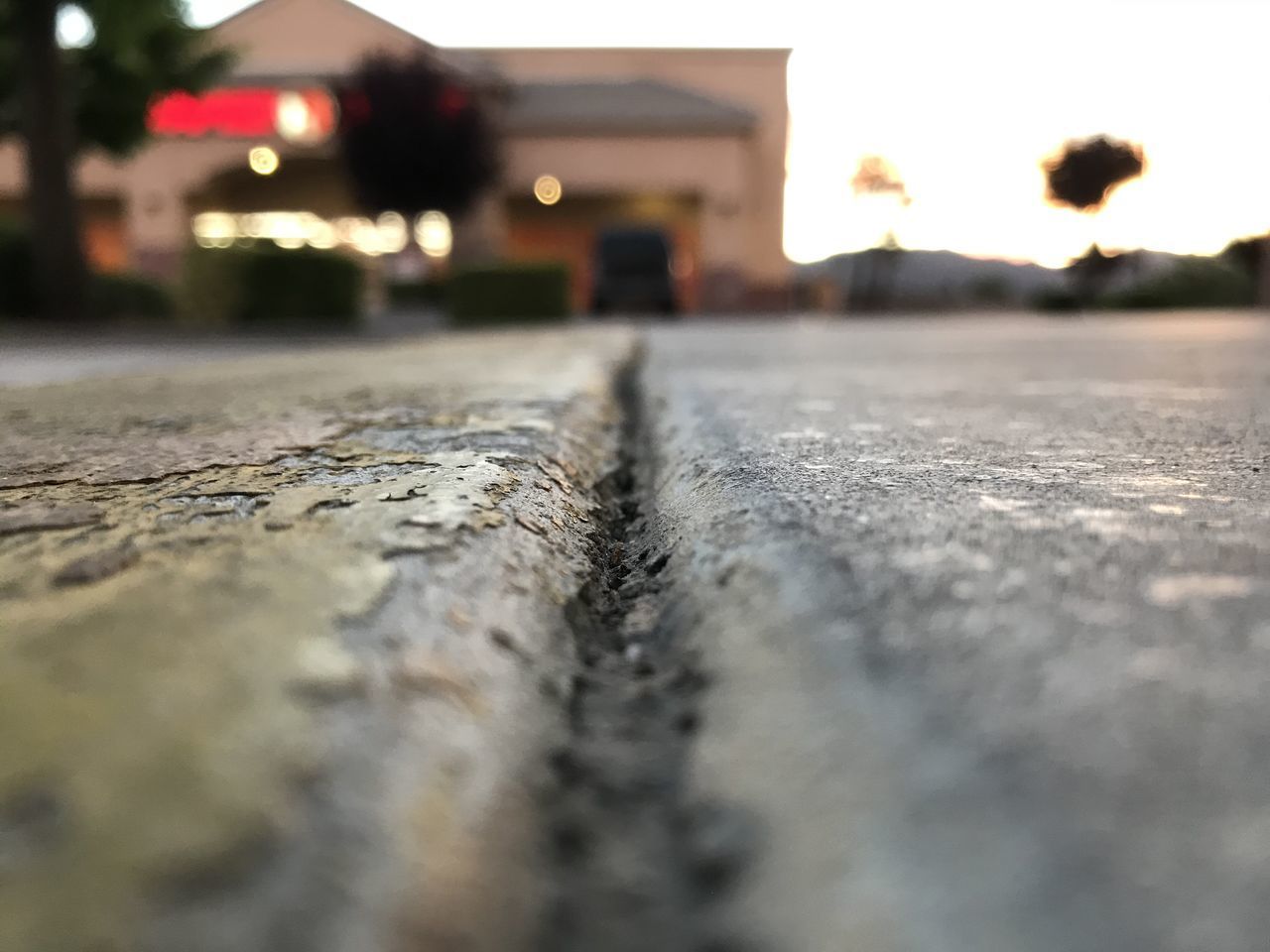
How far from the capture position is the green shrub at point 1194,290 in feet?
50.9

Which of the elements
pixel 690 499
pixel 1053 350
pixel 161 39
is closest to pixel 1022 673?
pixel 690 499

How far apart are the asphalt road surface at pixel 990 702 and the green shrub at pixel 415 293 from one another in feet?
54.7

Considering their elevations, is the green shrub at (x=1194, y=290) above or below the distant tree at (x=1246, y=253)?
below

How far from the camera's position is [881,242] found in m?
24.3

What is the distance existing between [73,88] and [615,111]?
37.3 ft

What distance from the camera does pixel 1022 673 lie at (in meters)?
0.31

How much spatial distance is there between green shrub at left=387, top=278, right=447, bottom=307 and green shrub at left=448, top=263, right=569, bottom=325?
22.0 ft

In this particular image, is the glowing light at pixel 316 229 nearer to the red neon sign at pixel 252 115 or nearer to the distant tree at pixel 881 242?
the red neon sign at pixel 252 115

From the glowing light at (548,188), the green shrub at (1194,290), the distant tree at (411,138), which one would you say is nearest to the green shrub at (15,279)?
the distant tree at (411,138)

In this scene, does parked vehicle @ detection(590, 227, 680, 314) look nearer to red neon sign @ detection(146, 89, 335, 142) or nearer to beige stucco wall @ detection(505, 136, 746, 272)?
beige stucco wall @ detection(505, 136, 746, 272)

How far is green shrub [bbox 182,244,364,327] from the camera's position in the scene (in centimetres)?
884


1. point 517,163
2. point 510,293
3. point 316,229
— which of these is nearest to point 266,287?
point 510,293

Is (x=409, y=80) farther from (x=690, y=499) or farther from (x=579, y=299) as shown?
(x=690, y=499)

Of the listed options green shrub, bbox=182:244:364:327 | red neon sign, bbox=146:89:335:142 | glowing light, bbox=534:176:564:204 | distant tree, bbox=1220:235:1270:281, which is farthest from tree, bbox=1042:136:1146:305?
green shrub, bbox=182:244:364:327
